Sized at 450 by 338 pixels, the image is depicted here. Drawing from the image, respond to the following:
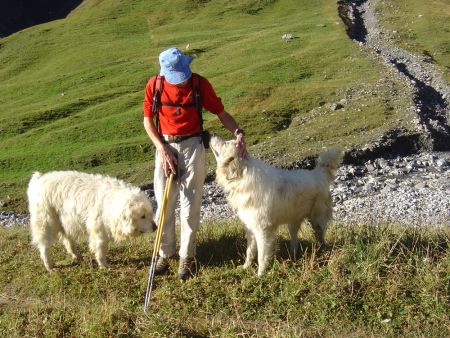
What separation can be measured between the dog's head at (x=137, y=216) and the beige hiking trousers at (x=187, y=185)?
305 mm

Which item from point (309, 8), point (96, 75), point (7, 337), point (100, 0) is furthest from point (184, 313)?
point (100, 0)

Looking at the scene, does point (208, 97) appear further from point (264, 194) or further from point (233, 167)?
point (264, 194)

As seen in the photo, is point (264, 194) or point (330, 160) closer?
point (264, 194)

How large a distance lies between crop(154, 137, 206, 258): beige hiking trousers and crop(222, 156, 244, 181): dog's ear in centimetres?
56

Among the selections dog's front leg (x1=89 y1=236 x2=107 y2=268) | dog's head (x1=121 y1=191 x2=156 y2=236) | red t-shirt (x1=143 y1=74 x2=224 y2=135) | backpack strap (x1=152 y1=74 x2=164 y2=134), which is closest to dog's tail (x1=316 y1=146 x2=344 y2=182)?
red t-shirt (x1=143 y1=74 x2=224 y2=135)

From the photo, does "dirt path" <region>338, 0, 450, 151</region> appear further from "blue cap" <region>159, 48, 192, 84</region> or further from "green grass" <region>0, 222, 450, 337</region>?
"blue cap" <region>159, 48, 192, 84</region>

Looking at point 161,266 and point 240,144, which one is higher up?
point 240,144

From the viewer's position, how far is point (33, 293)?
805 centimetres

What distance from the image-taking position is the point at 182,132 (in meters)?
7.67

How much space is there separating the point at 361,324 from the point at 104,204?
182 inches

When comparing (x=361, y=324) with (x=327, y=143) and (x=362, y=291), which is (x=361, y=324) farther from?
(x=327, y=143)

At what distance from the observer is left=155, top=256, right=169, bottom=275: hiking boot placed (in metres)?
8.21

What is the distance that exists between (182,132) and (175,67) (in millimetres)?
1022

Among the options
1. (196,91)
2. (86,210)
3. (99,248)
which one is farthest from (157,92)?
(99,248)
